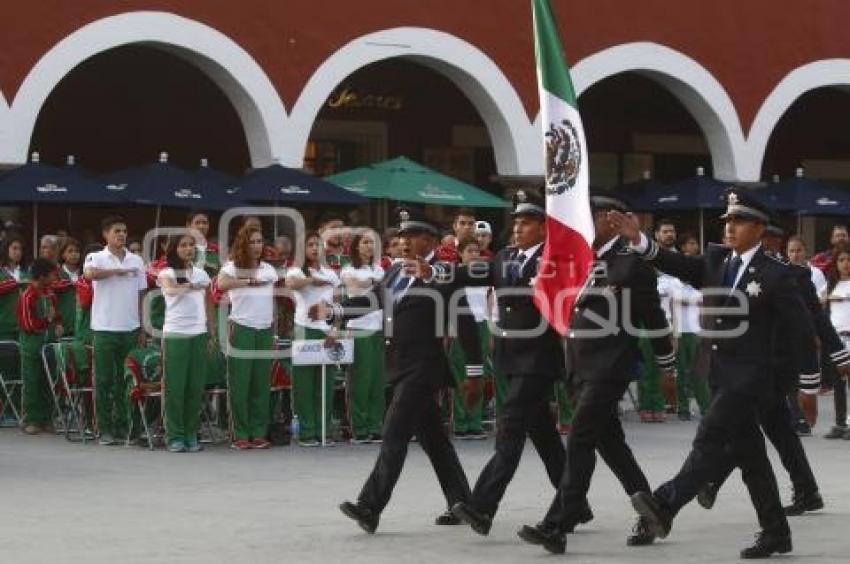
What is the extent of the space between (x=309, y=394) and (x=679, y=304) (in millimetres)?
4619

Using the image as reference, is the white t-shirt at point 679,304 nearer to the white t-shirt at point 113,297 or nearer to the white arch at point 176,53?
the white arch at point 176,53

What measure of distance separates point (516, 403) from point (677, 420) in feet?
30.3

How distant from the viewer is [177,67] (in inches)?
1057

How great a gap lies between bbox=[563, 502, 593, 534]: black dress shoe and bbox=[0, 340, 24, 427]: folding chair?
8.23 meters

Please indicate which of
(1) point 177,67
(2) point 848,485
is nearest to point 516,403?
(2) point 848,485

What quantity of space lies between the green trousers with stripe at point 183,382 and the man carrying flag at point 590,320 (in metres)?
5.74

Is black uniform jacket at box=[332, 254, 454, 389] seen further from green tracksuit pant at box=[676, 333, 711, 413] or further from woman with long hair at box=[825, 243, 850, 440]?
green tracksuit pant at box=[676, 333, 711, 413]

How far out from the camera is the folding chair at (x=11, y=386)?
61.5 ft

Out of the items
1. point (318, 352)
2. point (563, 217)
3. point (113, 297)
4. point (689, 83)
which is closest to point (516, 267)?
point (563, 217)

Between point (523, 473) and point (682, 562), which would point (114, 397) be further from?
point (682, 562)

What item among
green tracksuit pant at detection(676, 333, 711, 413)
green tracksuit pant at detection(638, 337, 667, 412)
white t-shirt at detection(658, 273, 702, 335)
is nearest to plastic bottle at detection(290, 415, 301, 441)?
green tracksuit pant at detection(638, 337, 667, 412)

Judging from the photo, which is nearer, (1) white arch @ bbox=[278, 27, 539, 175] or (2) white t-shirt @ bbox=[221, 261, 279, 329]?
(2) white t-shirt @ bbox=[221, 261, 279, 329]

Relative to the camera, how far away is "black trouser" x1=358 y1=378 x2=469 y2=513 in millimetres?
11461

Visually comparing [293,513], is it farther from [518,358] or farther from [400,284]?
[518,358]
